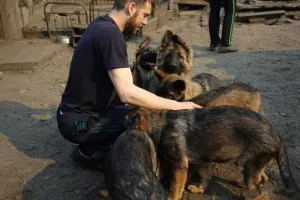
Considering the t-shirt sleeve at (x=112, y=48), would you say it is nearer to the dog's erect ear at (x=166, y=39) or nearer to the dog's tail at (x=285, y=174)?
the dog's tail at (x=285, y=174)

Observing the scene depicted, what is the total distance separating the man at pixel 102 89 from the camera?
135 inches

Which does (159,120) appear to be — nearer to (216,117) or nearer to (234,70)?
(216,117)

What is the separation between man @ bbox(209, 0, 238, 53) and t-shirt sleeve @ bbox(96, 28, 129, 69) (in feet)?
19.7

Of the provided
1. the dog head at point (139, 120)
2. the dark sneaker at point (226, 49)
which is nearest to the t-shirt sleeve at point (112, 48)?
the dog head at point (139, 120)

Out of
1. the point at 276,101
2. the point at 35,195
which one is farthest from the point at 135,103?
the point at 276,101

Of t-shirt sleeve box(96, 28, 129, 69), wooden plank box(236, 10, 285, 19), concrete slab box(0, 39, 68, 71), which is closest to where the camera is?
t-shirt sleeve box(96, 28, 129, 69)

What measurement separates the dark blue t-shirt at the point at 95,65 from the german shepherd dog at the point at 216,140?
1.88 ft

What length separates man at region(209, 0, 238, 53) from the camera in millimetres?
8703

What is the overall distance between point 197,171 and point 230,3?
611 cm

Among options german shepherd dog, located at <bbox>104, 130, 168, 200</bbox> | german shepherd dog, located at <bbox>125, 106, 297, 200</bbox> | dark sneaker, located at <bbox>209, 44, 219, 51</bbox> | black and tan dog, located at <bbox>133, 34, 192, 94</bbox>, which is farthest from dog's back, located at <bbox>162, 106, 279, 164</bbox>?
dark sneaker, located at <bbox>209, 44, 219, 51</bbox>

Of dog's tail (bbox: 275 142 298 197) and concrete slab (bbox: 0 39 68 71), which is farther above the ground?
dog's tail (bbox: 275 142 298 197)

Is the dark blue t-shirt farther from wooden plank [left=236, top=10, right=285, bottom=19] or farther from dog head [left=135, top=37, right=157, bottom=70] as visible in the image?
wooden plank [left=236, top=10, right=285, bottom=19]

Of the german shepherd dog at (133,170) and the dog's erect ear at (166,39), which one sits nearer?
the german shepherd dog at (133,170)

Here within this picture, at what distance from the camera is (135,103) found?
3.49 m
